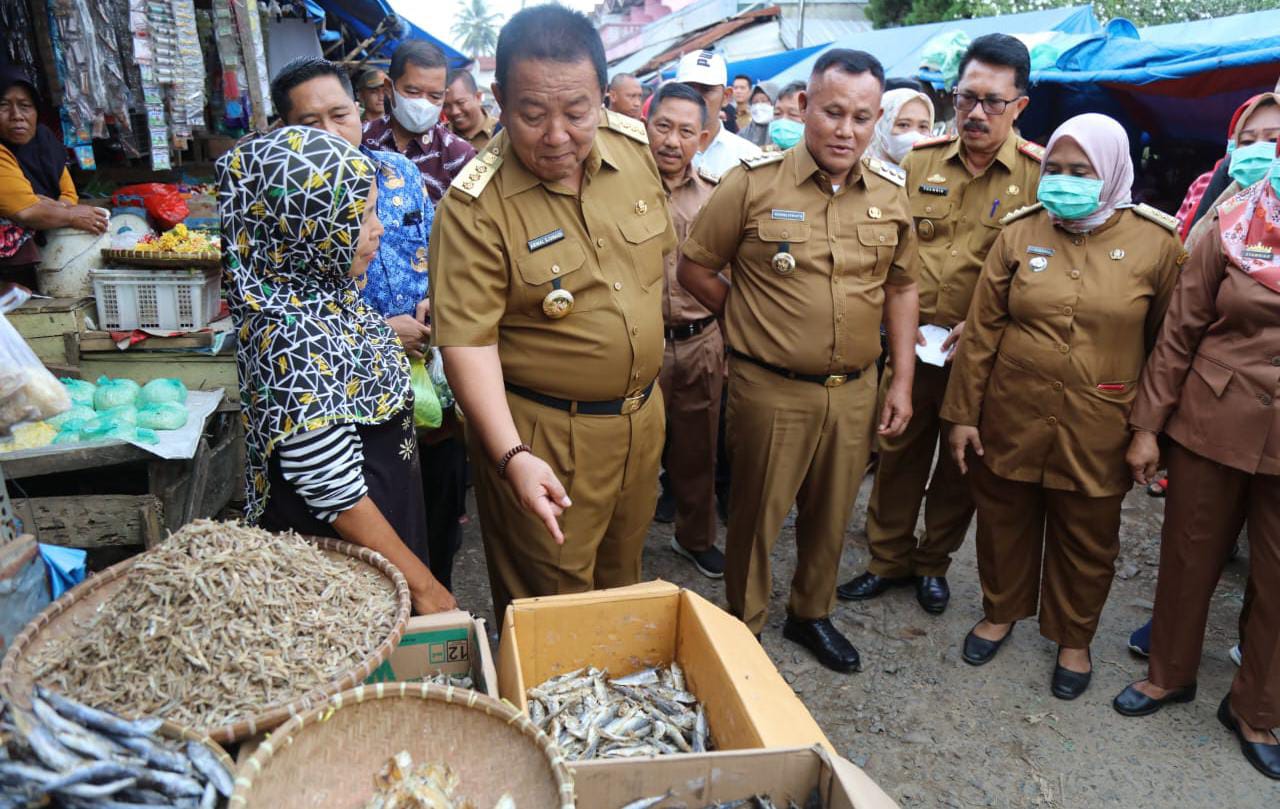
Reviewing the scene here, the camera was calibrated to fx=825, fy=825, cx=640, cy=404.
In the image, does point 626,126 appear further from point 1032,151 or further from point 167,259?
point 167,259

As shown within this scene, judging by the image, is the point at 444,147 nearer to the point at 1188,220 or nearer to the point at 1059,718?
the point at 1059,718

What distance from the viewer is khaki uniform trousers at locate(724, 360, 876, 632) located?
3469 mm

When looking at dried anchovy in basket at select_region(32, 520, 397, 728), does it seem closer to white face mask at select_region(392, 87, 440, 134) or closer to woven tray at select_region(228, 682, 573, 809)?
woven tray at select_region(228, 682, 573, 809)

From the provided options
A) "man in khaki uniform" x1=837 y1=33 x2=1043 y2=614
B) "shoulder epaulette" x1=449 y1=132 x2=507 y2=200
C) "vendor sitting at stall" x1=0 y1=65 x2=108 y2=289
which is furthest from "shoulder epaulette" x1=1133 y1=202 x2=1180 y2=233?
"vendor sitting at stall" x1=0 y1=65 x2=108 y2=289

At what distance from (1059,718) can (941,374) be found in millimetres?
1633

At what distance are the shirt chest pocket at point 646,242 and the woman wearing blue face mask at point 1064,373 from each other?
1.56 meters

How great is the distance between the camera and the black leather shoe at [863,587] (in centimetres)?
447

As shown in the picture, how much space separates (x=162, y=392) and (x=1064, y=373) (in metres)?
4.29

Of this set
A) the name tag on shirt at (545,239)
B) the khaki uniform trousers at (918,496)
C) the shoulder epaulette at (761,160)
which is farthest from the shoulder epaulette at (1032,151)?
the name tag on shirt at (545,239)

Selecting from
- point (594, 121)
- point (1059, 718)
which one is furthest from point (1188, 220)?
point (594, 121)

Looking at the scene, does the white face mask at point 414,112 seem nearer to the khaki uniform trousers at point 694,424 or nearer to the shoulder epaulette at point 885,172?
the khaki uniform trousers at point 694,424

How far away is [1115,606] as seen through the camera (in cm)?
445

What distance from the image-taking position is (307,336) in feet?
6.93

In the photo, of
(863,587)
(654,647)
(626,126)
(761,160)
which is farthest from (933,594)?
(626,126)
